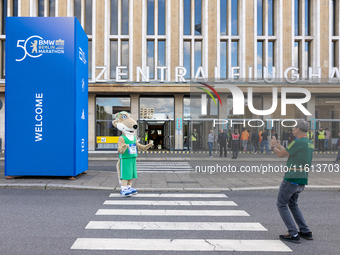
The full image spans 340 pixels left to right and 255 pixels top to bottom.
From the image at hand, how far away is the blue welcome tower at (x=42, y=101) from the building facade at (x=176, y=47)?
553 inches

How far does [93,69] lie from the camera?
23969 millimetres

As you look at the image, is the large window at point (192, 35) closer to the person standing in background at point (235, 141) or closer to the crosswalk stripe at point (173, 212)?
the person standing in background at point (235, 141)

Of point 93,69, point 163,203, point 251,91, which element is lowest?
point 163,203

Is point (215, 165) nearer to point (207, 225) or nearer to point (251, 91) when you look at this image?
point (251, 91)

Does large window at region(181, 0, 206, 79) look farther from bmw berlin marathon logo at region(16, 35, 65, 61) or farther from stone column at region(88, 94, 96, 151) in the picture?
bmw berlin marathon logo at region(16, 35, 65, 61)

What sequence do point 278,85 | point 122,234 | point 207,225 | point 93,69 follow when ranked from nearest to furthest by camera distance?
point 122,234 < point 207,225 < point 278,85 < point 93,69

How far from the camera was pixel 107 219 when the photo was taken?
5.58 meters

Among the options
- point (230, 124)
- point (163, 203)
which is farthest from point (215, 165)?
point (163, 203)

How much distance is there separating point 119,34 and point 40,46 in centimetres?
1594

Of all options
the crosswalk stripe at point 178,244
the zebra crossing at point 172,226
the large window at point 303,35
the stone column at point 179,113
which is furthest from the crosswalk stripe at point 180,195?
the large window at point 303,35

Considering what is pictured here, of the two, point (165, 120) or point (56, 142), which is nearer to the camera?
point (56, 142)

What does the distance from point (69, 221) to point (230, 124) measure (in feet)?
14.7

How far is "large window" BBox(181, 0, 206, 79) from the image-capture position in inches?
973

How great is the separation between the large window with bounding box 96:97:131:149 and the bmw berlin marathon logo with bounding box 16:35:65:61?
50.8 ft
